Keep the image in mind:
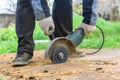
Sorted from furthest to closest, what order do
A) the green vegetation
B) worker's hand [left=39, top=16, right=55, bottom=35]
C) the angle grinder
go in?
the green vegetation
the angle grinder
worker's hand [left=39, top=16, right=55, bottom=35]

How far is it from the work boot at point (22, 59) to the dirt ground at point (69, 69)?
0.18 feet

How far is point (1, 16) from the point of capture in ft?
44.6

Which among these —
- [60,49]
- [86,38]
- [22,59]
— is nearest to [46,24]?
[60,49]

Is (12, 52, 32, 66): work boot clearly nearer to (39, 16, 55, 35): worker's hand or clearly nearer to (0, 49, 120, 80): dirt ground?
(0, 49, 120, 80): dirt ground

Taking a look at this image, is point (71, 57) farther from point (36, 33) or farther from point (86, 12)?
point (36, 33)

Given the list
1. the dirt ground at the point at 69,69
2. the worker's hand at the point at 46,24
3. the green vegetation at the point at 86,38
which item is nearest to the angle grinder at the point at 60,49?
the dirt ground at the point at 69,69

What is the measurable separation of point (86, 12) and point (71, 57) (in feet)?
1.62

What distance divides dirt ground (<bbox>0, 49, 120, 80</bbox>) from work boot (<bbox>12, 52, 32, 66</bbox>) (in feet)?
0.18

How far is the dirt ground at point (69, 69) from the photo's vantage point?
11.1 ft

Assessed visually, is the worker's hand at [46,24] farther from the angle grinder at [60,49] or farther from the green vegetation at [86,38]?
the green vegetation at [86,38]

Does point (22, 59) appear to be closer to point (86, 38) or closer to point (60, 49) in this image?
point (60, 49)

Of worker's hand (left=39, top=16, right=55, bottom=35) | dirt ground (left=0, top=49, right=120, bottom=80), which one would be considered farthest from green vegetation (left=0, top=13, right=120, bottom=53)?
worker's hand (left=39, top=16, right=55, bottom=35)

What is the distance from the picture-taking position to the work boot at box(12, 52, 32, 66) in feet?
13.4

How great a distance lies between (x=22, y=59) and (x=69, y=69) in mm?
630
